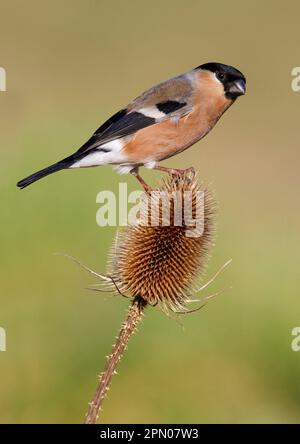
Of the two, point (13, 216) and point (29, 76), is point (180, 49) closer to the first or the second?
point (29, 76)

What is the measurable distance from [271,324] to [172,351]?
763 millimetres

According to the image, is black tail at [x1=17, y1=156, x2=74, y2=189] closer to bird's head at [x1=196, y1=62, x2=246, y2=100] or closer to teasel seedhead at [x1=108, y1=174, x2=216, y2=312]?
teasel seedhead at [x1=108, y1=174, x2=216, y2=312]

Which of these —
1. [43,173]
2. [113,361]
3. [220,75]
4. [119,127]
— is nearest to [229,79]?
[220,75]

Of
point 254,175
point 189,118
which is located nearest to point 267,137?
point 254,175

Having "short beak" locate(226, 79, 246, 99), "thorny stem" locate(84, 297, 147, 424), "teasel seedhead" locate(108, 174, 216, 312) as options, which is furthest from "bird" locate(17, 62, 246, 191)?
"thorny stem" locate(84, 297, 147, 424)

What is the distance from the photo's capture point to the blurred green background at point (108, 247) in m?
4.72

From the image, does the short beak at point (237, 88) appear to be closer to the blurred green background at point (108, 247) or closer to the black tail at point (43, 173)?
the black tail at point (43, 173)

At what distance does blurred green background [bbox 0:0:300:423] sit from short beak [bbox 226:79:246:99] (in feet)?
3.26

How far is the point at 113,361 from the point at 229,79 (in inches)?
86.8

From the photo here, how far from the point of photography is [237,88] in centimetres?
481

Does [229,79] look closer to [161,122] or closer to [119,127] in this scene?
[161,122]

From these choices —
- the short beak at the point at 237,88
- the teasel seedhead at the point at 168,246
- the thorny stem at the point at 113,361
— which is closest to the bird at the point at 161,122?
the short beak at the point at 237,88

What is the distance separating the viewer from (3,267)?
5.48m

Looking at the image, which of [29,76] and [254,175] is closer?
[254,175]
